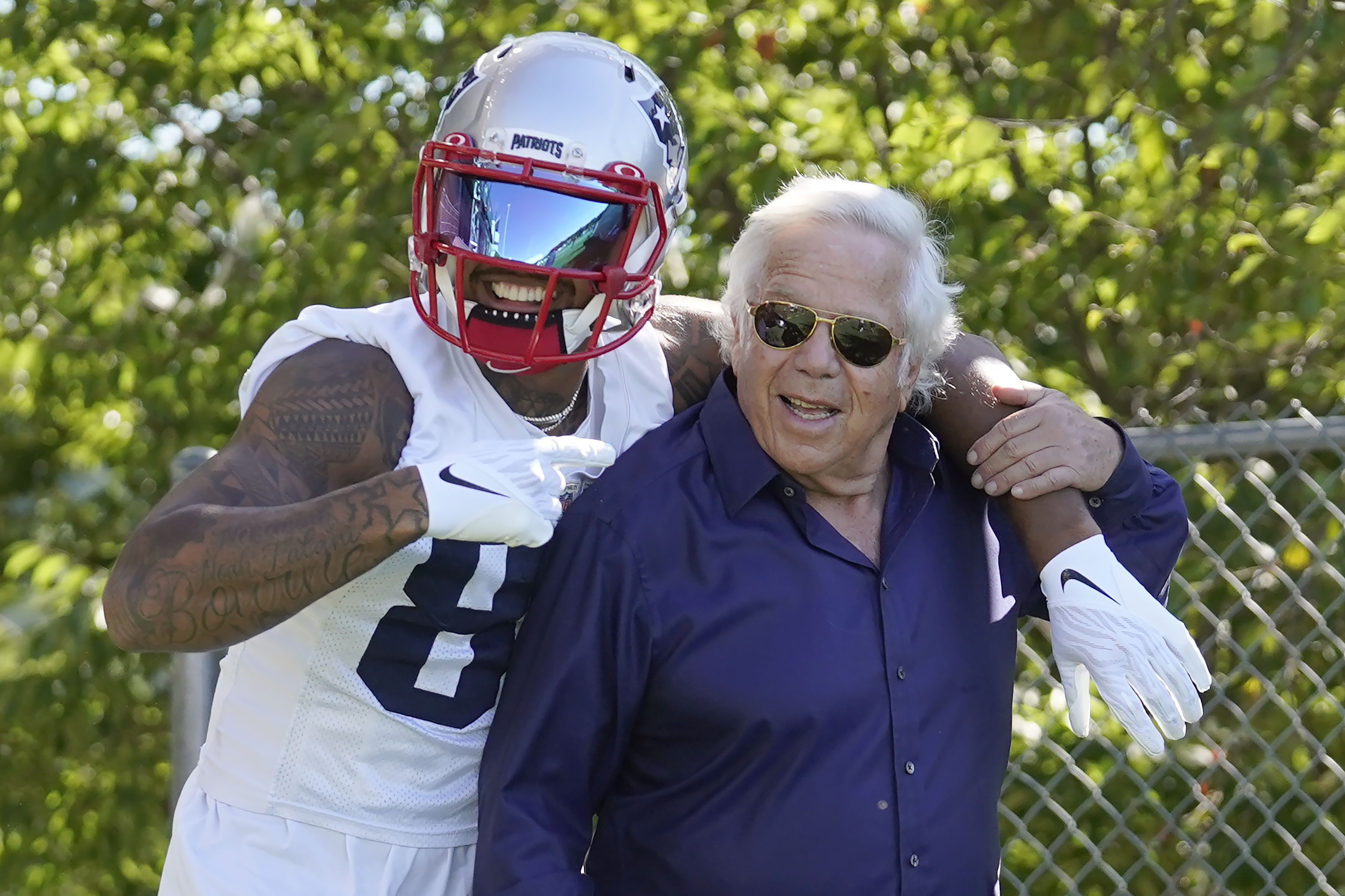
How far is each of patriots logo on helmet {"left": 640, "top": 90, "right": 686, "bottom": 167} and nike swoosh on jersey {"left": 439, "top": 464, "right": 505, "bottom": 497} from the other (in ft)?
2.61

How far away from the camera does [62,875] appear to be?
15.4 ft

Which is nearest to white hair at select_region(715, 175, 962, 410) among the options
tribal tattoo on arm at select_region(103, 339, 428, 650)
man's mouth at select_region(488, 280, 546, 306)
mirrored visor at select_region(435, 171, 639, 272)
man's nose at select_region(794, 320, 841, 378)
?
man's nose at select_region(794, 320, 841, 378)

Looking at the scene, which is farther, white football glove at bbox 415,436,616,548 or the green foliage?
the green foliage

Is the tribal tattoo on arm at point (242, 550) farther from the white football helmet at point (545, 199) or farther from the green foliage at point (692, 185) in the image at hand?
the green foliage at point (692, 185)

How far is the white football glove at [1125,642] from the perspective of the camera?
90.2 inches

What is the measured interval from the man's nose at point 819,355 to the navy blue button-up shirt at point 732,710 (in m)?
0.15

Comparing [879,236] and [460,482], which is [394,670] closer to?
[460,482]

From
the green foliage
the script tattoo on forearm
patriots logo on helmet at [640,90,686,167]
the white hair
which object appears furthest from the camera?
the green foliage

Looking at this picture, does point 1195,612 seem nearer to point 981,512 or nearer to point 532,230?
point 981,512

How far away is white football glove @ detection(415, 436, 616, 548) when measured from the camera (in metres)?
1.87

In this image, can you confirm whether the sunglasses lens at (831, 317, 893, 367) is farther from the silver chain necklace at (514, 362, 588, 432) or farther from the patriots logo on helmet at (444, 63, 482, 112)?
the patriots logo on helmet at (444, 63, 482, 112)

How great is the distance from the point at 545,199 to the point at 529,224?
0.17 ft

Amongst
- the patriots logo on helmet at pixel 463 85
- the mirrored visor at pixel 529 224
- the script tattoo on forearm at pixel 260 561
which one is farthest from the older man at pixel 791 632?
the patriots logo on helmet at pixel 463 85

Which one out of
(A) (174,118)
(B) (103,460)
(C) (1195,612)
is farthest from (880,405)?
(B) (103,460)
